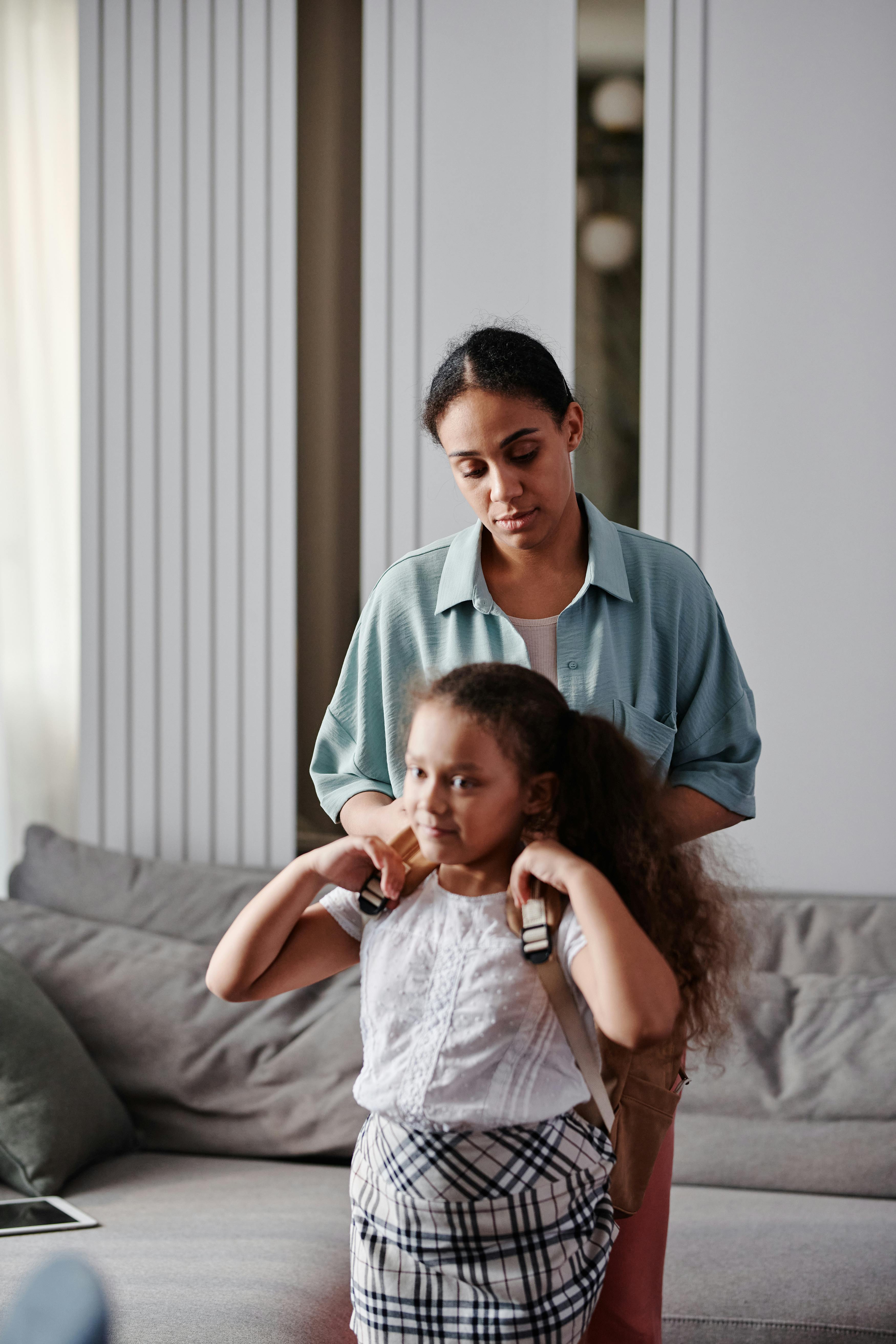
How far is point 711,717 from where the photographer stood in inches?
49.1

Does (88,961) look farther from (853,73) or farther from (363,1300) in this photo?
(853,73)

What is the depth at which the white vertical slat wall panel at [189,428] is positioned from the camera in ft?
8.04

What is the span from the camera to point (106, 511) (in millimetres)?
2566

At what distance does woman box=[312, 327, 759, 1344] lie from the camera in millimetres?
1129

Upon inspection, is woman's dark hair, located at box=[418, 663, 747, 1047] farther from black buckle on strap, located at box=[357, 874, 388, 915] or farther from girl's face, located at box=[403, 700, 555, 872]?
black buckle on strap, located at box=[357, 874, 388, 915]

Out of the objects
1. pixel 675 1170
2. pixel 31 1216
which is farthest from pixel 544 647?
pixel 31 1216

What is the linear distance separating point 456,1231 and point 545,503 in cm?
68

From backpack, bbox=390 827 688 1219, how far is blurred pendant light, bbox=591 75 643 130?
1.82 meters

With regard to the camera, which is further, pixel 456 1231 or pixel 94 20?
pixel 94 20

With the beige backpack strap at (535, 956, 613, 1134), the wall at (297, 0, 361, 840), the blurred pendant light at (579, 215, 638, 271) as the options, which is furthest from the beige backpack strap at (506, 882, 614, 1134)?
the blurred pendant light at (579, 215, 638, 271)

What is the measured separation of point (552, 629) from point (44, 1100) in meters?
1.24

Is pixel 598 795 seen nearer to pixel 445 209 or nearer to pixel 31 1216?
pixel 31 1216

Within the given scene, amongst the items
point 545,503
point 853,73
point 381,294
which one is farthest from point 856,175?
point 545,503

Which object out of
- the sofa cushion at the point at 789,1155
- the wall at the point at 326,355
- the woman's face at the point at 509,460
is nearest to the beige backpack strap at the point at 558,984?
the woman's face at the point at 509,460
